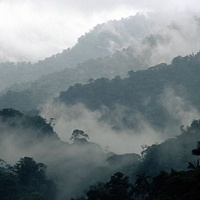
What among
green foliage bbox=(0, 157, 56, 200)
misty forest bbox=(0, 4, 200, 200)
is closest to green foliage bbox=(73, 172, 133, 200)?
misty forest bbox=(0, 4, 200, 200)

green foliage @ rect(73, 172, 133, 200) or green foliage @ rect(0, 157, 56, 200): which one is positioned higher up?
green foliage @ rect(0, 157, 56, 200)

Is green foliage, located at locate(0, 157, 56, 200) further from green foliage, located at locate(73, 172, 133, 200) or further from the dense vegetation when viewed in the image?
green foliage, located at locate(73, 172, 133, 200)

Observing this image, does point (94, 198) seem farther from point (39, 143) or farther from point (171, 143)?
point (39, 143)

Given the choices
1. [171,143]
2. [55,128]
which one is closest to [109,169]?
[171,143]

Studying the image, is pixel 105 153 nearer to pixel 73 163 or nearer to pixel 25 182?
pixel 73 163

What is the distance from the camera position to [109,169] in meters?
124

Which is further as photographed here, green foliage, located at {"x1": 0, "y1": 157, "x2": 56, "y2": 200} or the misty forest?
green foliage, located at {"x1": 0, "y1": 157, "x2": 56, "y2": 200}

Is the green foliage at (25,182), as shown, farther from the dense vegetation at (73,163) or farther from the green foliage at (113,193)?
the green foliage at (113,193)

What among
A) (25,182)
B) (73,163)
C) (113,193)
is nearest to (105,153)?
(73,163)

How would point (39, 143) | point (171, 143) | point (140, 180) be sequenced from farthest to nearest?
1. point (39, 143)
2. point (171, 143)
3. point (140, 180)

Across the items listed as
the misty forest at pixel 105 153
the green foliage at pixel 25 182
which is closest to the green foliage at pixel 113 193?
the misty forest at pixel 105 153

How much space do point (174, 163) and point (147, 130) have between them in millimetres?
73079

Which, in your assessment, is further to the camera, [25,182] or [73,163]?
[73,163]

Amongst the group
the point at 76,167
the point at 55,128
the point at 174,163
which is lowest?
the point at 174,163
